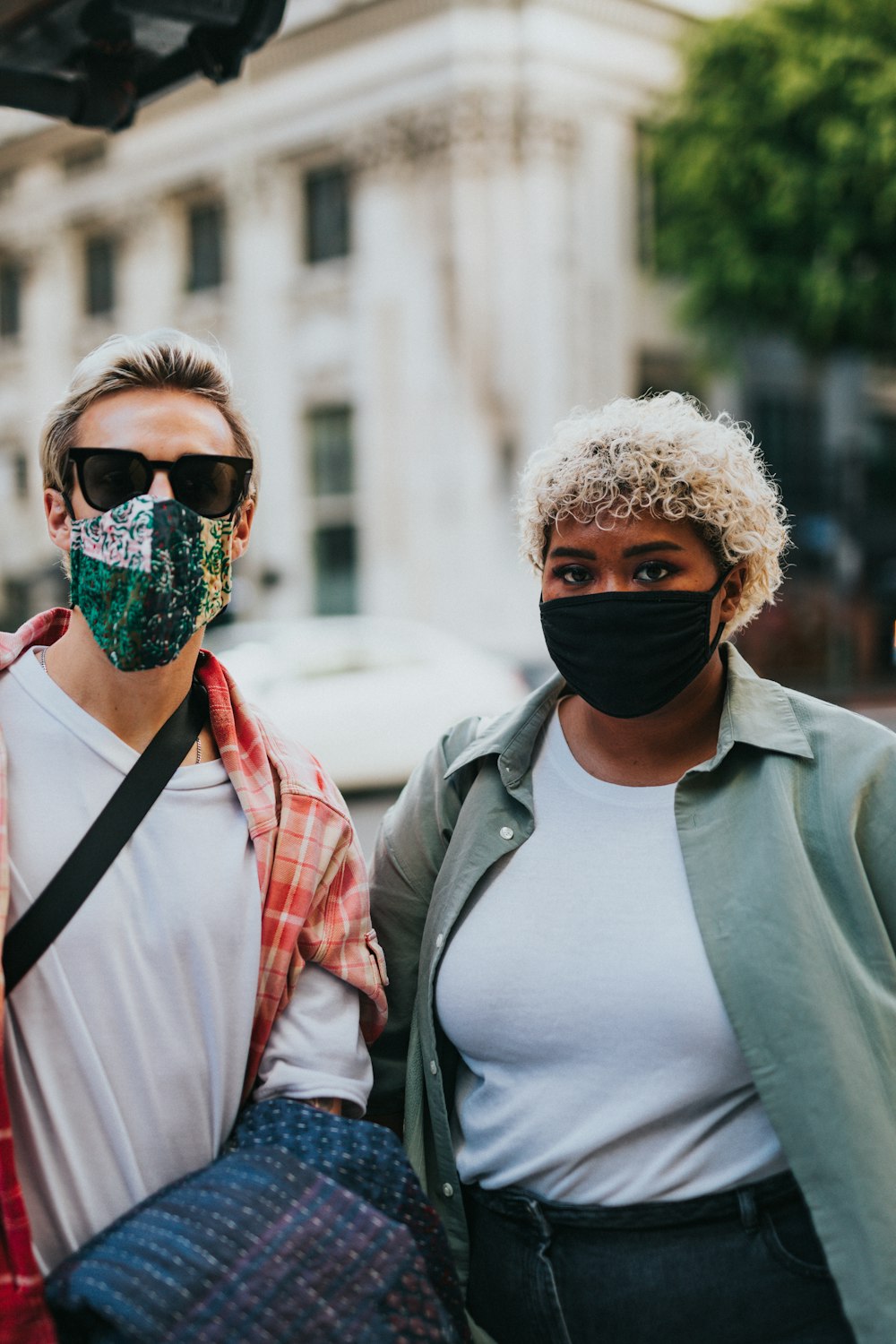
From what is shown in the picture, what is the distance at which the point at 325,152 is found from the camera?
60.7 ft

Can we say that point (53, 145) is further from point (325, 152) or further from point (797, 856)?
point (797, 856)

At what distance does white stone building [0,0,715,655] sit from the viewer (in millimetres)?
17297

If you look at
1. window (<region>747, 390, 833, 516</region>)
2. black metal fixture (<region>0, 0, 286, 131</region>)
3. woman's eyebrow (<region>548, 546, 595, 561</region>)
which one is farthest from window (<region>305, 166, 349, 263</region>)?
woman's eyebrow (<region>548, 546, 595, 561</region>)

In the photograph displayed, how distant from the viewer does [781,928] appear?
6.34 feet

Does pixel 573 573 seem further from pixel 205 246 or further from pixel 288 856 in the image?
pixel 205 246

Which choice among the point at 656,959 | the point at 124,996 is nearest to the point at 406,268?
the point at 656,959

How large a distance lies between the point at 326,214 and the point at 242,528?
17.9 meters

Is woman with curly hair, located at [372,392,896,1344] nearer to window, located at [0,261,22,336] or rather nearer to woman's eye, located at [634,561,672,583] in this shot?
woman's eye, located at [634,561,672,583]

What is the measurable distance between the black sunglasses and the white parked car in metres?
8.12

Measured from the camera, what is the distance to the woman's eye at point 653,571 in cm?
218

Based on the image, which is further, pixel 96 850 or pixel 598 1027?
pixel 598 1027

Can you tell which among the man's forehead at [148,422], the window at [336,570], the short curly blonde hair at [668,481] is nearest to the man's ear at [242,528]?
the man's forehead at [148,422]

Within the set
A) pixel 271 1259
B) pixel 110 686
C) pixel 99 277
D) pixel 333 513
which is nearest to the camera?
pixel 271 1259

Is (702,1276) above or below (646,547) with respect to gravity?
below
